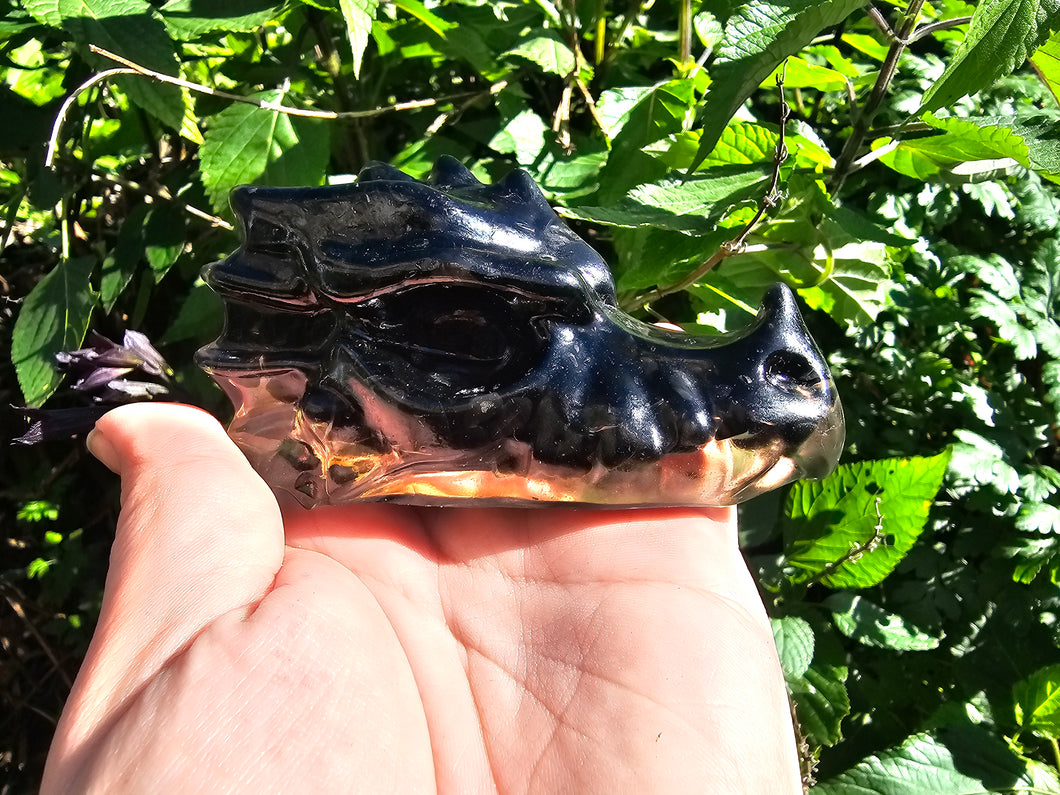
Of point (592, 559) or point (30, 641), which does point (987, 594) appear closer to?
point (592, 559)

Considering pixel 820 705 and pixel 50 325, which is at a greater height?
pixel 50 325

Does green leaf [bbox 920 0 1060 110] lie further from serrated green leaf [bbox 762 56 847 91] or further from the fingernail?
the fingernail

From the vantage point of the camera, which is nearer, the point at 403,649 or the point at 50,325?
the point at 403,649

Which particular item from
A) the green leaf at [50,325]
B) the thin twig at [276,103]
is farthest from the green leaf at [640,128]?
the green leaf at [50,325]

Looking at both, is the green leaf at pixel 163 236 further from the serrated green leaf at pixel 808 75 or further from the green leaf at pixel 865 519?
the green leaf at pixel 865 519

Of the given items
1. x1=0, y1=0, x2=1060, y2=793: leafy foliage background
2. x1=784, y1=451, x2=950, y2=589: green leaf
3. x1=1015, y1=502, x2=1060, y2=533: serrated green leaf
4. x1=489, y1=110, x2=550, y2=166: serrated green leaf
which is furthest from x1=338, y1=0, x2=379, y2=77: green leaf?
x1=1015, y1=502, x2=1060, y2=533: serrated green leaf

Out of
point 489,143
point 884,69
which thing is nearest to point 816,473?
point 884,69

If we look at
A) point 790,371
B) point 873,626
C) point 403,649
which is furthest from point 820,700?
point 403,649

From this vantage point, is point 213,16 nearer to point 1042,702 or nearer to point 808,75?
point 808,75
